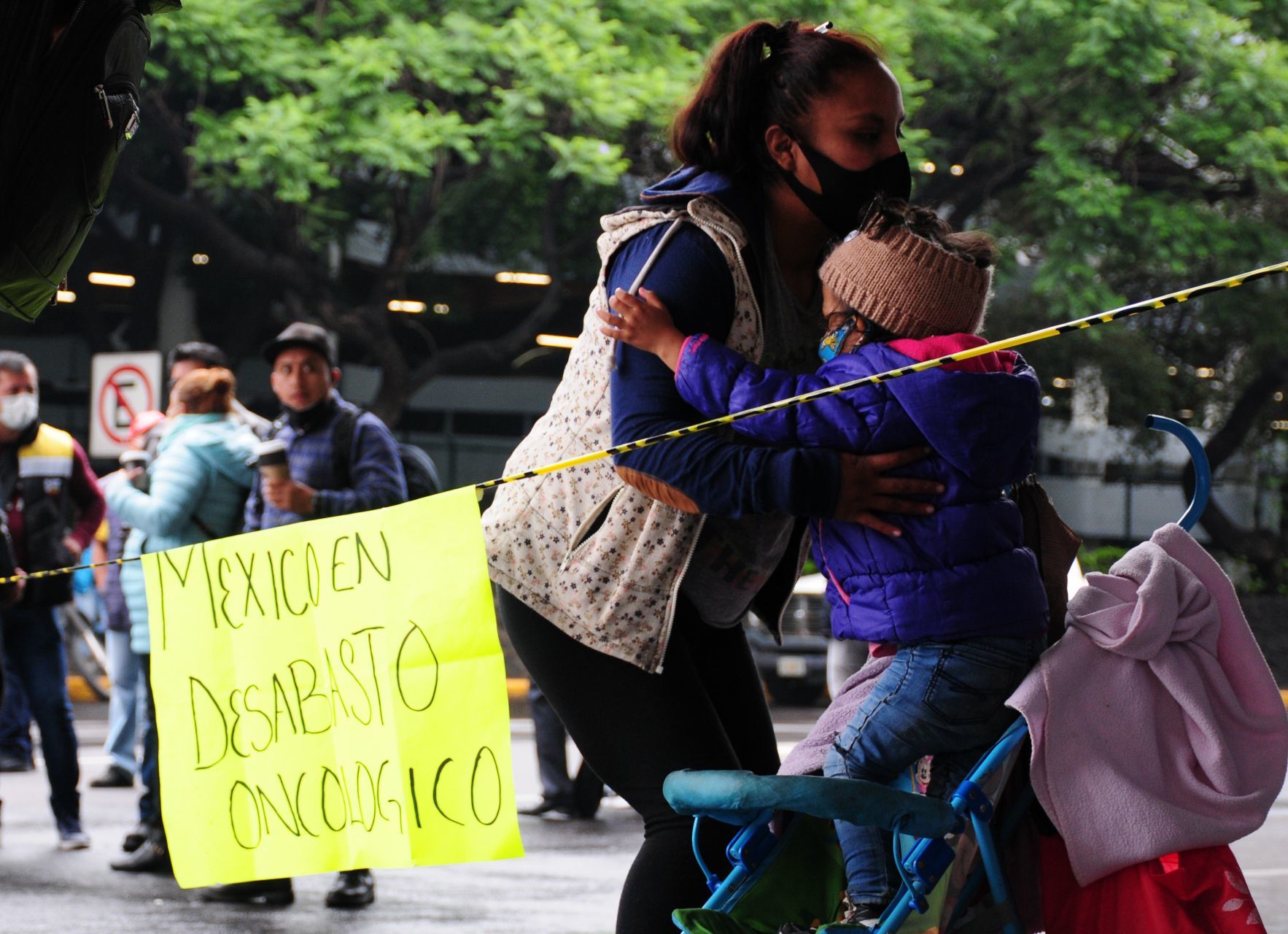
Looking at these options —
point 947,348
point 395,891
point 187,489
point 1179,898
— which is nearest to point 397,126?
point 187,489

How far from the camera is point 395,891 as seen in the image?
6137mm

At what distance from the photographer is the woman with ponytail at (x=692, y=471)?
8.04 ft

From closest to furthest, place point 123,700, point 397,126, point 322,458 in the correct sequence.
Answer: point 322,458 < point 123,700 < point 397,126

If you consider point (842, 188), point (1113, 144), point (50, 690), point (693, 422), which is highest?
point (1113, 144)

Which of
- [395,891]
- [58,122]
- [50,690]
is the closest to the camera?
[58,122]

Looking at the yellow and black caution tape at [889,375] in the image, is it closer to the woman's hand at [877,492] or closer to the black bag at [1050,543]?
the woman's hand at [877,492]

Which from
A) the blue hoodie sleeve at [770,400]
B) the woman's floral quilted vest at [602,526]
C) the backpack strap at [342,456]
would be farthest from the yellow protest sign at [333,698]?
the backpack strap at [342,456]

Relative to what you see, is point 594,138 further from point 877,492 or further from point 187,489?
point 877,492

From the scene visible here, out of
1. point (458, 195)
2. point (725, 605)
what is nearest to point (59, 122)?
point (725, 605)

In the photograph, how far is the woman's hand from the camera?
7.88ft

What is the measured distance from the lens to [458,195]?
54.4 ft

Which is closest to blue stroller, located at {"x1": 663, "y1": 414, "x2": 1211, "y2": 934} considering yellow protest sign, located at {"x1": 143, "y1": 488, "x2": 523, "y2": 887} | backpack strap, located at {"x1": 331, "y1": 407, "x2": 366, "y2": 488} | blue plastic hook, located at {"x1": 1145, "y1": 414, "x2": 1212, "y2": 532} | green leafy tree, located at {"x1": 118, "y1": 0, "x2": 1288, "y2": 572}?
blue plastic hook, located at {"x1": 1145, "y1": 414, "x2": 1212, "y2": 532}

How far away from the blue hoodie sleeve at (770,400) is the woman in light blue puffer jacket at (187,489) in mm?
3890

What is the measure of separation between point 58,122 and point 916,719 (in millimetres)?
1463
